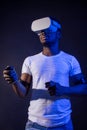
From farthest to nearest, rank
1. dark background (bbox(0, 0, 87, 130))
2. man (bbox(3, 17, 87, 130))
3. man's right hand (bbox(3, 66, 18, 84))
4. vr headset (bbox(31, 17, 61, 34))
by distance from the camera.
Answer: dark background (bbox(0, 0, 87, 130)) → vr headset (bbox(31, 17, 61, 34)) → man (bbox(3, 17, 87, 130)) → man's right hand (bbox(3, 66, 18, 84))

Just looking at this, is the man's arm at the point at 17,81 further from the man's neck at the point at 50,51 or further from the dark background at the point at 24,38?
the dark background at the point at 24,38

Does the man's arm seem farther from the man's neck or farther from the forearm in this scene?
the man's neck

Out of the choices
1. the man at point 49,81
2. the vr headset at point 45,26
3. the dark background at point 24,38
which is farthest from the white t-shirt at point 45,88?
the dark background at point 24,38

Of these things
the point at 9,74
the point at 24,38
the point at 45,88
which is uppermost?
the point at 24,38

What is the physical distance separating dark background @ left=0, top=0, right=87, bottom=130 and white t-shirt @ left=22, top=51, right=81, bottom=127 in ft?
1.70

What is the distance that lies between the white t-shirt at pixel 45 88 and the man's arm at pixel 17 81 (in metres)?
0.06

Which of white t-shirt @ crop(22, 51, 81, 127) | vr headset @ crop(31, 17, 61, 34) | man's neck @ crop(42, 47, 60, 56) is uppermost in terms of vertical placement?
vr headset @ crop(31, 17, 61, 34)

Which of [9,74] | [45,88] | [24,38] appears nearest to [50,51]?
[45,88]

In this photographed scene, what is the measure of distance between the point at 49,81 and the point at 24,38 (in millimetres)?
811

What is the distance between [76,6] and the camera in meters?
2.06

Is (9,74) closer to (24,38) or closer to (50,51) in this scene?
(50,51)

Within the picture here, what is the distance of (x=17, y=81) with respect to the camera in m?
1.44

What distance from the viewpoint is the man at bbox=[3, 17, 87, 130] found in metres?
1.43

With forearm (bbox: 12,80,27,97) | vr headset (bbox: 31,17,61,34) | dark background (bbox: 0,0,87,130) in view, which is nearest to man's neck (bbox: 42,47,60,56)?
vr headset (bbox: 31,17,61,34)
